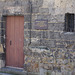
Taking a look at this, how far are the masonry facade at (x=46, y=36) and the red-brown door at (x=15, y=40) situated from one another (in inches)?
10.4

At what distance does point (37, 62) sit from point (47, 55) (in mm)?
465

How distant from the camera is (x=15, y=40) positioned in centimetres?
698

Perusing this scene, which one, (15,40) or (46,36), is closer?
(46,36)

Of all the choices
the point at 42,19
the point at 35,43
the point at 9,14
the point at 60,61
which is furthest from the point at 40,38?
the point at 9,14

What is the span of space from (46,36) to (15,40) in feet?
4.33

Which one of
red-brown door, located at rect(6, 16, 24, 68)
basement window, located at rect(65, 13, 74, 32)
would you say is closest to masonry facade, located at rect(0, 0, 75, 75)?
basement window, located at rect(65, 13, 74, 32)

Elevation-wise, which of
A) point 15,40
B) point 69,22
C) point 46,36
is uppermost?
point 69,22

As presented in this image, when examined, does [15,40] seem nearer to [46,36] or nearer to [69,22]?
[46,36]

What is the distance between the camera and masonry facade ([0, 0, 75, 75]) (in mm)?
6184

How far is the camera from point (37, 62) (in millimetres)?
6543

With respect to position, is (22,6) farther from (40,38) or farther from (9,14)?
(40,38)

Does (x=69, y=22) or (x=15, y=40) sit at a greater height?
(x=69, y=22)

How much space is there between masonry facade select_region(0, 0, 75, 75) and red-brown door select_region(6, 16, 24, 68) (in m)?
0.26

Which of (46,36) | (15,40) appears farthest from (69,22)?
(15,40)
